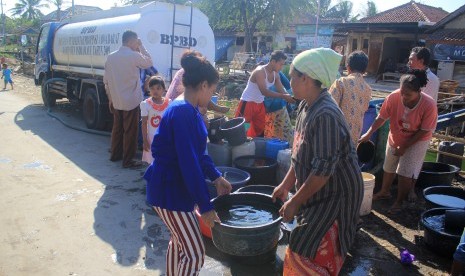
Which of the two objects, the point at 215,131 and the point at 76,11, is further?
the point at 76,11

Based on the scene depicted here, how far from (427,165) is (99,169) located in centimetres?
518

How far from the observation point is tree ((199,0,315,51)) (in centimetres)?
2828

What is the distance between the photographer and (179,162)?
2.01 m

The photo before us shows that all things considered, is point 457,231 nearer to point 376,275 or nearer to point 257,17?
point 376,275

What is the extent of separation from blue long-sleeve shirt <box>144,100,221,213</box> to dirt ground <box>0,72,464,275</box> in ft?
4.54

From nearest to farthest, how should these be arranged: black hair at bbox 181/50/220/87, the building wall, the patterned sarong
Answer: the patterned sarong, black hair at bbox 181/50/220/87, the building wall

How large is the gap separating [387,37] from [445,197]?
22.6 metres

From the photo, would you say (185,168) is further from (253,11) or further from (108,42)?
(253,11)

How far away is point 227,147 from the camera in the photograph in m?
5.11

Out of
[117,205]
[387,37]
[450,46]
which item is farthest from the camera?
[387,37]

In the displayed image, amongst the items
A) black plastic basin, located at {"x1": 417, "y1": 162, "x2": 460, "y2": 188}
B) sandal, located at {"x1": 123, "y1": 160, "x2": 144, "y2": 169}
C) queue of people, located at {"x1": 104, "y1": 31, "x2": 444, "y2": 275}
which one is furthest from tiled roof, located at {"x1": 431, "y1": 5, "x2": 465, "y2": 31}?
queue of people, located at {"x1": 104, "y1": 31, "x2": 444, "y2": 275}

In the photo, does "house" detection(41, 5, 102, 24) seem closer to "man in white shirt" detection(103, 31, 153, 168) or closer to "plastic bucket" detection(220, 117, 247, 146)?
"man in white shirt" detection(103, 31, 153, 168)

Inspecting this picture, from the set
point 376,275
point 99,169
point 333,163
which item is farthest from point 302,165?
point 99,169

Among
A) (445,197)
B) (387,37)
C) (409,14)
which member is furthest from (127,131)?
(409,14)
